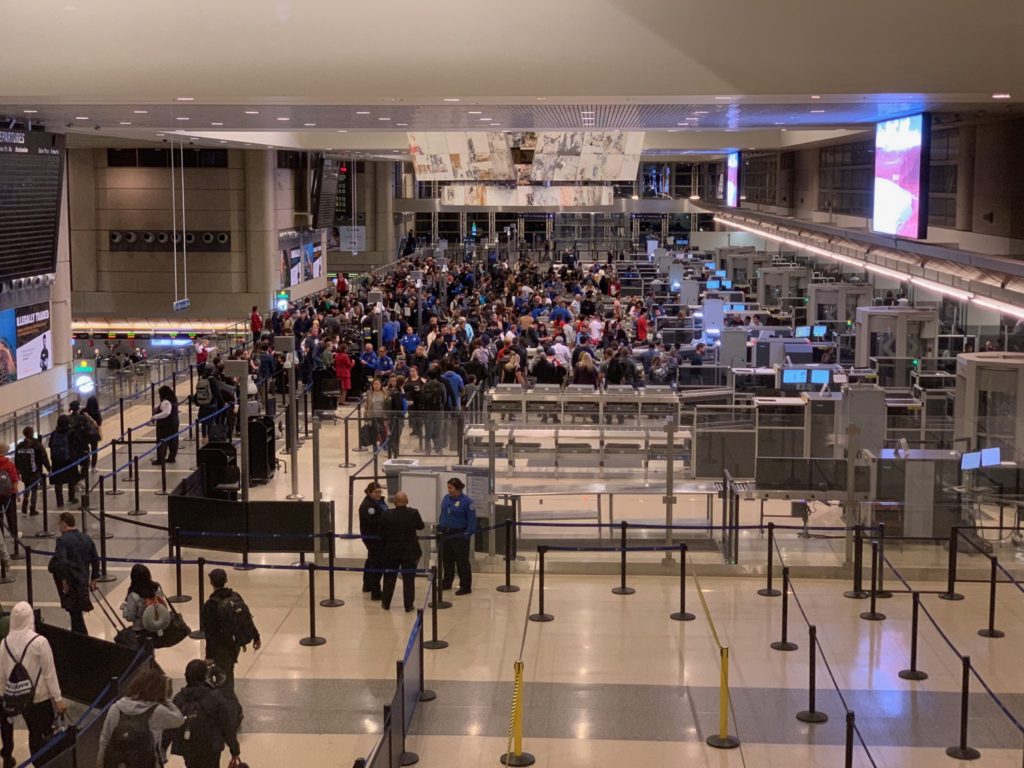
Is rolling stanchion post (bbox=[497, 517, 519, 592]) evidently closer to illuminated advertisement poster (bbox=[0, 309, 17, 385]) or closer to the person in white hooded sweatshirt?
the person in white hooded sweatshirt

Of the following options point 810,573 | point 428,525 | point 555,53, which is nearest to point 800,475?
point 810,573

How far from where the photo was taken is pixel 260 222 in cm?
3209

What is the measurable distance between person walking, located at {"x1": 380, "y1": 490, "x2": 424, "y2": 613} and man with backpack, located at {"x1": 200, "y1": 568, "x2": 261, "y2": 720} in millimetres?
2697

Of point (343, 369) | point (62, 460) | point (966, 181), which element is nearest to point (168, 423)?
point (62, 460)

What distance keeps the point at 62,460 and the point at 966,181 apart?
11.6m

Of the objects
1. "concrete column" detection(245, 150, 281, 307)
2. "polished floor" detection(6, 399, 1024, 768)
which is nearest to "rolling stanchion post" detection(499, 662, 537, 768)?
"polished floor" detection(6, 399, 1024, 768)

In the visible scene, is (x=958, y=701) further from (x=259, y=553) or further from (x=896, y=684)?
(x=259, y=553)

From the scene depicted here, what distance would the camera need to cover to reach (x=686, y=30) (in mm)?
12570

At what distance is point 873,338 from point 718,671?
12.6 metres

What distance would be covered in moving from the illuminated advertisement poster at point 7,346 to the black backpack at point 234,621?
32.6 feet

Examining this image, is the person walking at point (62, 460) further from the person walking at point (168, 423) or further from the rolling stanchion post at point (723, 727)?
the rolling stanchion post at point (723, 727)

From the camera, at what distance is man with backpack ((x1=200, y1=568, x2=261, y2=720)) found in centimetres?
909

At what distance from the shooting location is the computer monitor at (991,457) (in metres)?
13.4

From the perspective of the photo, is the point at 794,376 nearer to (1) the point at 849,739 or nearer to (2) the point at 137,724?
(1) the point at 849,739
